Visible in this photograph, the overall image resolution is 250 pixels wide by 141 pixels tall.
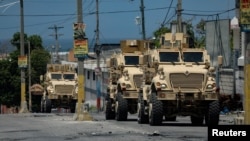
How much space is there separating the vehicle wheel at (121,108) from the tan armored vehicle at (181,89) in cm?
306

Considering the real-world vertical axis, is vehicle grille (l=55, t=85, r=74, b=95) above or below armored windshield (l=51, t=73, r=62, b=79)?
below

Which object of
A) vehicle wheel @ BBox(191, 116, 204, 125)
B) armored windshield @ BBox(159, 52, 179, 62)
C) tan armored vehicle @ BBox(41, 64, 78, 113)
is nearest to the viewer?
armored windshield @ BBox(159, 52, 179, 62)

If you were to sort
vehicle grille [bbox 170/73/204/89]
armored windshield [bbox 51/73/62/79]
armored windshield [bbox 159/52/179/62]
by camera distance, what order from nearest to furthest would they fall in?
vehicle grille [bbox 170/73/204/89] < armored windshield [bbox 159/52/179/62] < armored windshield [bbox 51/73/62/79]

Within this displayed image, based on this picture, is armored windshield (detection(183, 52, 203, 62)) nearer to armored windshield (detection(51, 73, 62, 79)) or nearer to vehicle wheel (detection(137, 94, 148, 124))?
vehicle wheel (detection(137, 94, 148, 124))

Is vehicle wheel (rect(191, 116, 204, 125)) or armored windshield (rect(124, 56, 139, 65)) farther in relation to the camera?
armored windshield (rect(124, 56, 139, 65))

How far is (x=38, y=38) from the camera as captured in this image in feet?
289

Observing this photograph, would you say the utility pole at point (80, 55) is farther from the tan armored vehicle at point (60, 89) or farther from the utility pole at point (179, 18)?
the tan armored vehicle at point (60, 89)

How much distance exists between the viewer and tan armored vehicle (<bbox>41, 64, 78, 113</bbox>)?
158ft

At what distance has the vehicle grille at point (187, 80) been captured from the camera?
24484 mm

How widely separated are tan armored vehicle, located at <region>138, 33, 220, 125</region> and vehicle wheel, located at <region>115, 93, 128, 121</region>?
3057 mm

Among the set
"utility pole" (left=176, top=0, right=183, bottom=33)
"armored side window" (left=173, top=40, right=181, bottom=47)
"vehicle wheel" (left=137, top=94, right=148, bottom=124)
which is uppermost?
"utility pole" (left=176, top=0, right=183, bottom=33)

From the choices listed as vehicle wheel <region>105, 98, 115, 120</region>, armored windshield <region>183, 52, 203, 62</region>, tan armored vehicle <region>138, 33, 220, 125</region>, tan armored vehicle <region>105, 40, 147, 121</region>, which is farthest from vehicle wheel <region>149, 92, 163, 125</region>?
vehicle wheel <region>105, 98, 115, 120</region>

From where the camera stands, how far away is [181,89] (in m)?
24.4

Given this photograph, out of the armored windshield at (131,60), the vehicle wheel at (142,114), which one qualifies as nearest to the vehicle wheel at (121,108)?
the vehicle wheel at (142,114)
